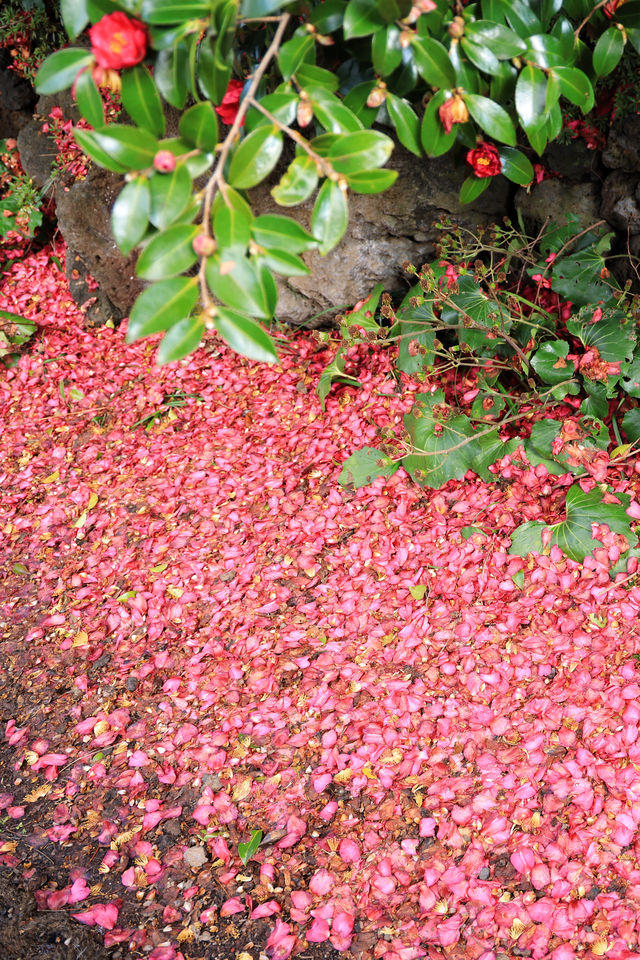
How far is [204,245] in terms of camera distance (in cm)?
108

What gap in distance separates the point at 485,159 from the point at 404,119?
53 centimetres

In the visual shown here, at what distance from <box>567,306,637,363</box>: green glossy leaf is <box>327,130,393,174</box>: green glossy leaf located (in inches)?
54.8

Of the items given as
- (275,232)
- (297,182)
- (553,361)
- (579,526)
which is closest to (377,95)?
(297,182)

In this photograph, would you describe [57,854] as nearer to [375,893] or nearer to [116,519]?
[375,893]

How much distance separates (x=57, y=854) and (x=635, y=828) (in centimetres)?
148

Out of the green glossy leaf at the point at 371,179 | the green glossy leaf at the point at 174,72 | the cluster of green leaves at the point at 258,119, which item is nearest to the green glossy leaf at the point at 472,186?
the cluster of green leaves at the point at 258,119

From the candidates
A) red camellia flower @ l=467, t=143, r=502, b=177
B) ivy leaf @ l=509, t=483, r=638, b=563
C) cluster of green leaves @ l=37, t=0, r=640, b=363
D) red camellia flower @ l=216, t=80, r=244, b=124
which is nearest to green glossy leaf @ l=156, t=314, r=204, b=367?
cluster of green leaves @ l=37, t=0, r=640, b=363

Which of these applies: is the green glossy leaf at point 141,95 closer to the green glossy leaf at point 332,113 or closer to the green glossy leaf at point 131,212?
the green glossy leaf at point 131,212

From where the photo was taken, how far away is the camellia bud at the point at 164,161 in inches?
43.9

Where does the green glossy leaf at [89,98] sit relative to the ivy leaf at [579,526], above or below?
above

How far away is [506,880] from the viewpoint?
67.1 inches

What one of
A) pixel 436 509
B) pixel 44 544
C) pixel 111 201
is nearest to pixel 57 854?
pixel 44 544

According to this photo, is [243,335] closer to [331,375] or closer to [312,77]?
[312,77]

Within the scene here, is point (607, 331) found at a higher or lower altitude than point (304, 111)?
lower
